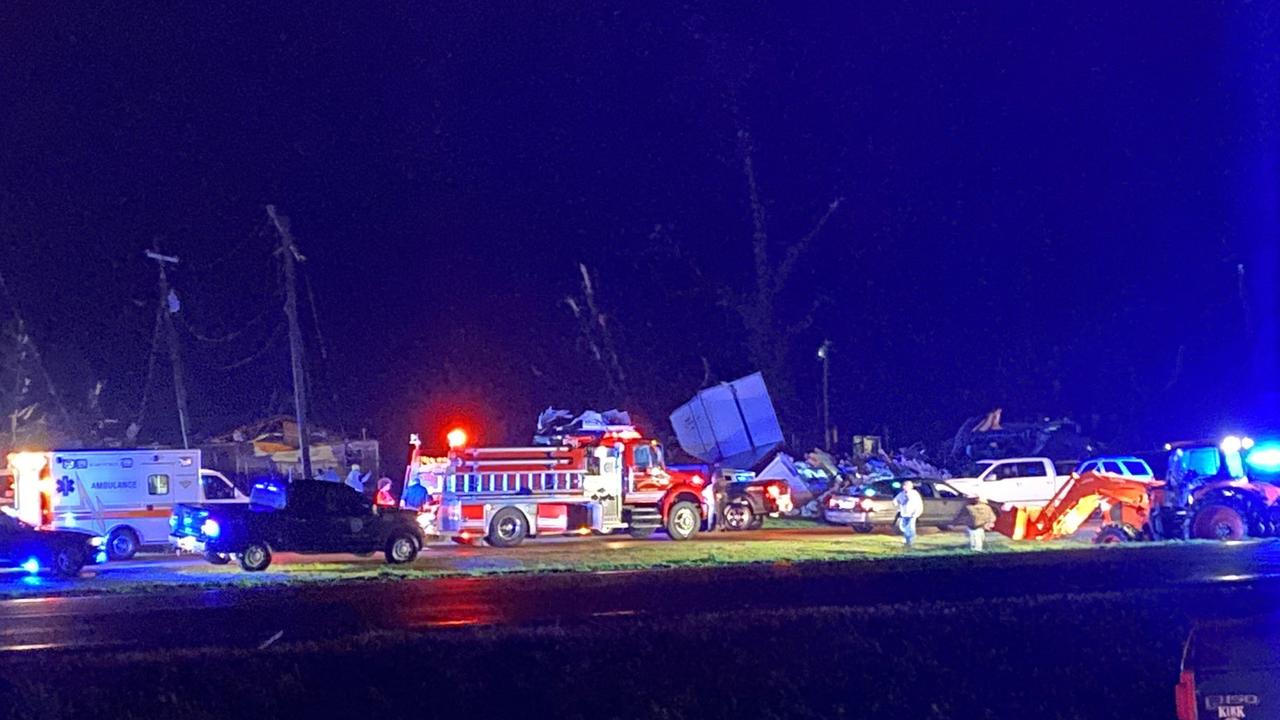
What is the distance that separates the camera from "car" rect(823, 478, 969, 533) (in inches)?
1099

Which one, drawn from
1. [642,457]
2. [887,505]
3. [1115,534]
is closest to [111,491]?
[642,457]

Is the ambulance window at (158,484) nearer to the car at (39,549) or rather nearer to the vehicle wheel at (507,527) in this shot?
the car at (39,549)

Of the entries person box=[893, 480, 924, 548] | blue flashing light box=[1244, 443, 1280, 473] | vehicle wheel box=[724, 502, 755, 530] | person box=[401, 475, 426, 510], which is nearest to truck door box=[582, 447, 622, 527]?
person box=[401, 475, 426, 510]

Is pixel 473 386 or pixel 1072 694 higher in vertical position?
pixel 473 386

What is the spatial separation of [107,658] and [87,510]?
515 inches

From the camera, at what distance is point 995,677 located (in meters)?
11.0

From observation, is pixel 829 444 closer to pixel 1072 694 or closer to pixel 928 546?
pixel 928 546

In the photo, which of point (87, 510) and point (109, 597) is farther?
point (87, 510)

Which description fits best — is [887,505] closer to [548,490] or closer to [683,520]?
[683,520]

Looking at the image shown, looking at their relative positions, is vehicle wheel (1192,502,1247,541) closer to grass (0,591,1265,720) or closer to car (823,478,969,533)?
car (823,478,969,533)

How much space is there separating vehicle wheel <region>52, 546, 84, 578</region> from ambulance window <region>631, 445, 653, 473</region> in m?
10.4

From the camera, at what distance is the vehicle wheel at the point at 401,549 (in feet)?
79.3

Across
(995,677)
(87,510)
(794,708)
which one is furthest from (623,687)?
(87,510)

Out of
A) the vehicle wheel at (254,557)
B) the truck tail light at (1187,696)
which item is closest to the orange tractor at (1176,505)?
the vehicle wheel at (254,557)
